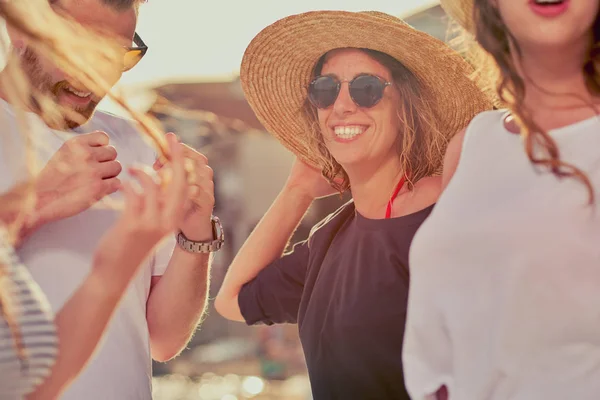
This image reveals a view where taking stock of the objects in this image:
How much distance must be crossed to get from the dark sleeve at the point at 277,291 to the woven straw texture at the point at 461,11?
3.70 feet

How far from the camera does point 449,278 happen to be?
1632 mm

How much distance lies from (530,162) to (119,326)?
1216mm

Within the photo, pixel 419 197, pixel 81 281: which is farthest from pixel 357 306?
pixel 81 281

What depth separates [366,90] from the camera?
2463mm

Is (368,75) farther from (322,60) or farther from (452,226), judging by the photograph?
(452,226)

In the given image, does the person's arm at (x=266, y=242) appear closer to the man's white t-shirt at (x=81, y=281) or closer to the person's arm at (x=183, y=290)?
the person's arm at (x=183, y=290)

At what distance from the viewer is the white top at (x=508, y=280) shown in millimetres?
1487

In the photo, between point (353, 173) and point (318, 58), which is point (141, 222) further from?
point (318, 58)

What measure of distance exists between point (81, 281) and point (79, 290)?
2.63ft

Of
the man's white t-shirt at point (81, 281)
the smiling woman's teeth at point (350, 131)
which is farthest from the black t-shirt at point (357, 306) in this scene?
the man's white t-shirt at point (81, 281)

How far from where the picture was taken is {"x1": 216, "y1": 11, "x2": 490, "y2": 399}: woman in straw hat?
7.48ft

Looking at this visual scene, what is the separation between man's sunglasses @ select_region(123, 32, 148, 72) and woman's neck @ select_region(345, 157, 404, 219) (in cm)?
68

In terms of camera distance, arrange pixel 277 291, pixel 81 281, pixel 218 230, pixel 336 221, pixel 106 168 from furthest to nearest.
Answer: pixel 277 291 → pixel 336 221 → pixel 218 230 → pixel 81 281 → pixel 106 168

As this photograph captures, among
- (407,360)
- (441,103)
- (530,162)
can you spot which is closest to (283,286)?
(441,103)
